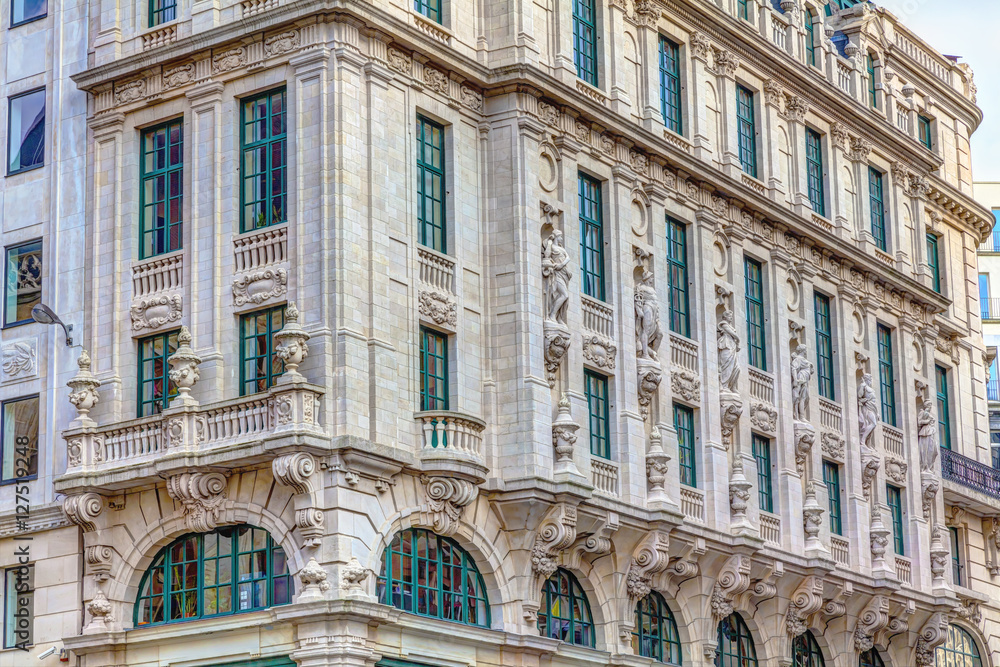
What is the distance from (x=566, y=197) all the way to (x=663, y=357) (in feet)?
15.5

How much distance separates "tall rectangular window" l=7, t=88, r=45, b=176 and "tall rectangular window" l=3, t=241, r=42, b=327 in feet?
6.11

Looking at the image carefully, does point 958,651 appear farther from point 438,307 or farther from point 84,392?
point 84,392

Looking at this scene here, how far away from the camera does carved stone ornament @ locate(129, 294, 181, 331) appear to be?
127 feet

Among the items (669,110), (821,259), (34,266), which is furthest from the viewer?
(821,259)

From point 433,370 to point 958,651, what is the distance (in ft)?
80.0

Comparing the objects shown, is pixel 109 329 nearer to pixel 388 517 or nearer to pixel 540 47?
pixel 388 517

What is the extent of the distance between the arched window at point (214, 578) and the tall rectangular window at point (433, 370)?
446 cm

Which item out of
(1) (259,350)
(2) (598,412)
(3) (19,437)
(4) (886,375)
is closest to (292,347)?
(1) (259,350)

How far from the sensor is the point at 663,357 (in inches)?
1748

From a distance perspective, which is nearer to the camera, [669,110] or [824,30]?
[669,110]

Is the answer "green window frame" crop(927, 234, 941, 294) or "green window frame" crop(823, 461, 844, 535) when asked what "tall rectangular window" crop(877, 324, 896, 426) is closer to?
"green window frame" crop(823, 461, 844, 535)

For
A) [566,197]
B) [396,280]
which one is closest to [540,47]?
[566,197]

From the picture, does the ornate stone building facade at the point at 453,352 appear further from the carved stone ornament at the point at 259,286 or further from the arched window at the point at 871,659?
the arched window at the point at 871,659

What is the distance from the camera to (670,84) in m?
47.7
